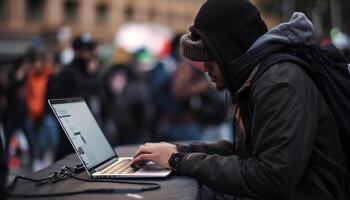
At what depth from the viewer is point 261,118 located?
7.45ft

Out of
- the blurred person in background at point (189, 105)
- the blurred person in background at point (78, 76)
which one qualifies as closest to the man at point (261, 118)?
the blurred person in background at point (78, 76)

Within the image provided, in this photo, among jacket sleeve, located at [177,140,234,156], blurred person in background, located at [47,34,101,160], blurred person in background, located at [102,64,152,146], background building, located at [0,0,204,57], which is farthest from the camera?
background building, located at [0,0,204,57]

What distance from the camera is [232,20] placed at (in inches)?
95.0

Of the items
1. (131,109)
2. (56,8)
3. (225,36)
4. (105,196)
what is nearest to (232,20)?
(225,36)

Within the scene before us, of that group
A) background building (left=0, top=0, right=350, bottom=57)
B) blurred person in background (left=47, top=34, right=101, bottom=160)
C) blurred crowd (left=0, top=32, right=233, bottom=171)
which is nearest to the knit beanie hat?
blurred crowd (left=0, top=32, right=233, bottom=171)

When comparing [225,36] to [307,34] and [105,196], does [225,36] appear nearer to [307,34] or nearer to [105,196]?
[307,34]

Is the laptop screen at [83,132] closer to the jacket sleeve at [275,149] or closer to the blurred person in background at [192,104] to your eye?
the jacket sleeve at [275,149]

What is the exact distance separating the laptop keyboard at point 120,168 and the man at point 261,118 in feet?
0.21

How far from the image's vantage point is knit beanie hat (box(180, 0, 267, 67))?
2.41m

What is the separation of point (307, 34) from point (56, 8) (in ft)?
133

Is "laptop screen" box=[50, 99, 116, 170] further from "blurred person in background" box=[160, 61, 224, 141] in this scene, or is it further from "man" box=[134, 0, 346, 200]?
"blurred person in background" box=[160, 61, 224, 141]

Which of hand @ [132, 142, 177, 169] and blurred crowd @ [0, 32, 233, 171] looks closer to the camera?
hand @ [132, 142, 177, 169]

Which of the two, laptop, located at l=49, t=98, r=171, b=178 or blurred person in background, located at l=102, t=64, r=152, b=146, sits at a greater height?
laptop, located at l=49, t=98, r=171, b=178

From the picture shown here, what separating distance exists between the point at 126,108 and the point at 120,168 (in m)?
5.46
